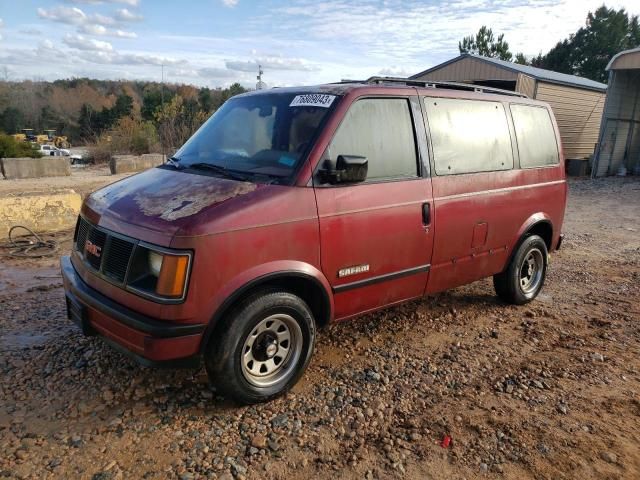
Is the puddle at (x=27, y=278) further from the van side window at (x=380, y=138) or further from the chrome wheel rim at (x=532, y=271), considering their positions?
the chrome wheel rim at (x=532, y=271)

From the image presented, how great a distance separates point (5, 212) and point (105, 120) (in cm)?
3572

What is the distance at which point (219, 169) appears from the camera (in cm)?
348

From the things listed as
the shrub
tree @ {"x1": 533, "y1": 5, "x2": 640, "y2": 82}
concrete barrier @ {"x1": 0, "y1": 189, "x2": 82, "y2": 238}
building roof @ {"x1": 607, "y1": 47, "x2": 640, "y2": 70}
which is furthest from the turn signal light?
A: tree @ {"x1": 533, "y1": 5, "x2": 640, "y2": 82}

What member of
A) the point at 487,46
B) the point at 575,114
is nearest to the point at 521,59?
the point at 487,46

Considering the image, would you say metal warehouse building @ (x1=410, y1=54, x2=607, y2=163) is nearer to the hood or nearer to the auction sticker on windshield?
the auction sticker on windshield

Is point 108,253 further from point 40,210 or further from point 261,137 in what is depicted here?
Answer: point 40,210

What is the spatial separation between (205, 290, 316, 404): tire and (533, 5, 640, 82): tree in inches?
1871

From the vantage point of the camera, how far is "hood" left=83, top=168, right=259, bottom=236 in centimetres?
287

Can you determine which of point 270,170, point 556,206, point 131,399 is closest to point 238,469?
point 131,399

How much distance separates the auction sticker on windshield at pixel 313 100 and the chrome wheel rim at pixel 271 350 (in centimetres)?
152

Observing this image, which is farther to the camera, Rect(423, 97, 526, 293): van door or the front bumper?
Rect(423, 97, 526, 293): van door

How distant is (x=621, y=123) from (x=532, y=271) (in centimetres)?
1776

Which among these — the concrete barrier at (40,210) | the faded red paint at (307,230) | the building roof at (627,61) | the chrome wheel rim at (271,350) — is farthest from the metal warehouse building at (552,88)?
the chrome wheel rim at (271,350)

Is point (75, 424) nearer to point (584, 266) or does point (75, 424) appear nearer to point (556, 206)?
point (556, 206)
